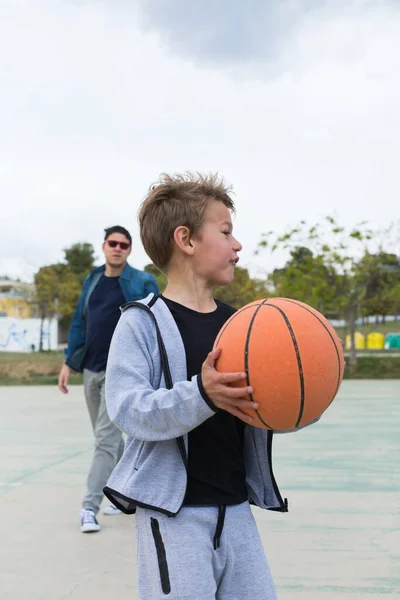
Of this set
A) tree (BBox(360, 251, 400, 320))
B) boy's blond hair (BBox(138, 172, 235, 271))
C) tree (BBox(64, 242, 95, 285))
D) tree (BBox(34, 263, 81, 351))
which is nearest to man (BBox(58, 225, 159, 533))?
boy's blond hair (BBox(138, 172, 235, 271))

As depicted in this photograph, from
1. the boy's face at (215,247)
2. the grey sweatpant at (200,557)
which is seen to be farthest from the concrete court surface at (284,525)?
the boy's face at (215,247)

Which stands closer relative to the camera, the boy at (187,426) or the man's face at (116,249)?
the boy at (187,426)

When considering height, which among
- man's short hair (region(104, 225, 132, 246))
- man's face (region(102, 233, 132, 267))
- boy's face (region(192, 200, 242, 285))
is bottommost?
boy's face (region(192, 200, 242, 285))

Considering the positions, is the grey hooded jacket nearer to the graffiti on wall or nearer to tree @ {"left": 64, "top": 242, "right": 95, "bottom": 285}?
the graffiti on wall

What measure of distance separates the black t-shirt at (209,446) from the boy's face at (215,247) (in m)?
0.14

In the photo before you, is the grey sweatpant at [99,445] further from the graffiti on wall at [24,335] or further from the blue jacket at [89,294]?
the graffiti on wall at [24,335]

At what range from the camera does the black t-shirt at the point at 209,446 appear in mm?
2227

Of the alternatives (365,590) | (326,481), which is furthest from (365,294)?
(365,590)

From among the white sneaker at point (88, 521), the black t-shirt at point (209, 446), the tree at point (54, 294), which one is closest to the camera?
the black t-shirt at point (209, 446)

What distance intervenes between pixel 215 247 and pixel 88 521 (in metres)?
3.04

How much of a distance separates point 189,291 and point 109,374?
1.31ft

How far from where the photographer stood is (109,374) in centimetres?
226

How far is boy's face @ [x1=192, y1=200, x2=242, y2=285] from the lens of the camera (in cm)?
241

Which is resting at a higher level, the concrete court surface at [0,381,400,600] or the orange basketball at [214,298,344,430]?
the orange basketball at [214,298,344,430]
